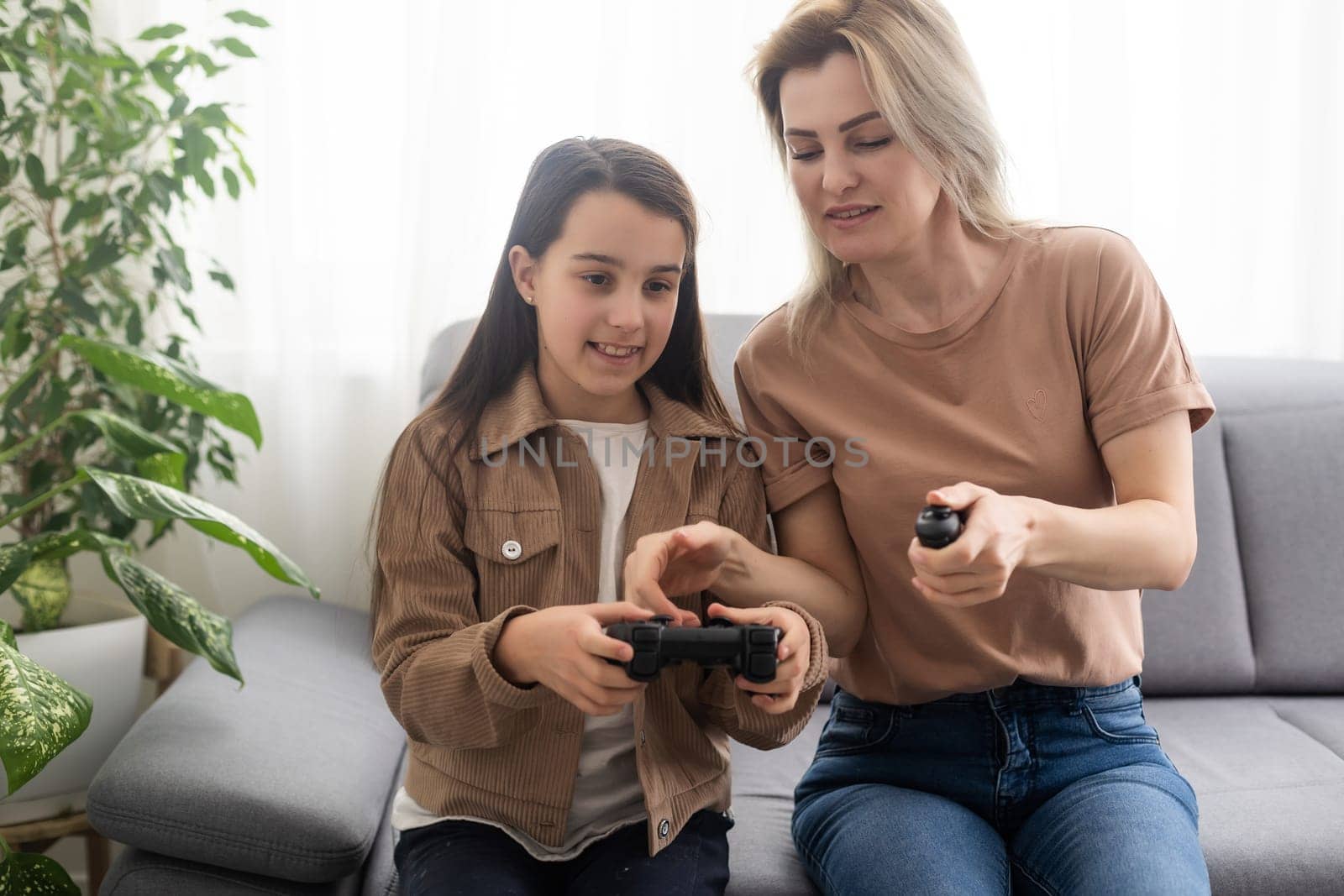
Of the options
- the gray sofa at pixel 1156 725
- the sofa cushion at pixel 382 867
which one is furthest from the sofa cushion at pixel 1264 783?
the sofa cushion at pixel 382 867

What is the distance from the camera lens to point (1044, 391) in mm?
1219

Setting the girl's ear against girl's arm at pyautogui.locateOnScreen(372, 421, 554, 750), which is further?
the girl's ear

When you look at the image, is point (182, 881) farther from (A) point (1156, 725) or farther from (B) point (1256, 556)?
(B) point (1256, 556)

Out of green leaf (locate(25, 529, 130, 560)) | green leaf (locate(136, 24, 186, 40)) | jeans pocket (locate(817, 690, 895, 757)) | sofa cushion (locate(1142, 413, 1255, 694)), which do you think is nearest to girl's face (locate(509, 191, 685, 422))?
jeans pocket (locate(817, 690, 895, 757))

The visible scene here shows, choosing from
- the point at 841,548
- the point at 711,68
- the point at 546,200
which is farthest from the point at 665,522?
the point at 711,68

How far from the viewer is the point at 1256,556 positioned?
1850 mm

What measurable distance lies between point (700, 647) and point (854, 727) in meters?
0.44

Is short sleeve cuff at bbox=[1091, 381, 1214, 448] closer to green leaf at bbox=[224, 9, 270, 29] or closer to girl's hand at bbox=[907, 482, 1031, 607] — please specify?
girl's hand at bbox=[907, 482, 1031, 607]

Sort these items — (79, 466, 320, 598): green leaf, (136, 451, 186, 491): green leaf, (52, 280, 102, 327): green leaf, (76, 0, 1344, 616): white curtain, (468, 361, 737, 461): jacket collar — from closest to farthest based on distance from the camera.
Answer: (468, 361, 737, 461): jacket collar < (79, 466, 320, 598): green leaf < (136, 451, 186, 491): green leaf < (52, 280, 102, 327): green leaf < (76, 0, 1344, 616): white curtain

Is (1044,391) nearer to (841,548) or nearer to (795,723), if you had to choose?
(841,548)

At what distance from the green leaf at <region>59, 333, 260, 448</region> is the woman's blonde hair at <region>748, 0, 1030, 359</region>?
781 mm

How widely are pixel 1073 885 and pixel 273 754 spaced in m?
0.89

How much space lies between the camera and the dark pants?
3.50 ft

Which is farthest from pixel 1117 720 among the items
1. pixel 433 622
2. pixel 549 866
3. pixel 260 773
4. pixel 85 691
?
pixel 85 691
